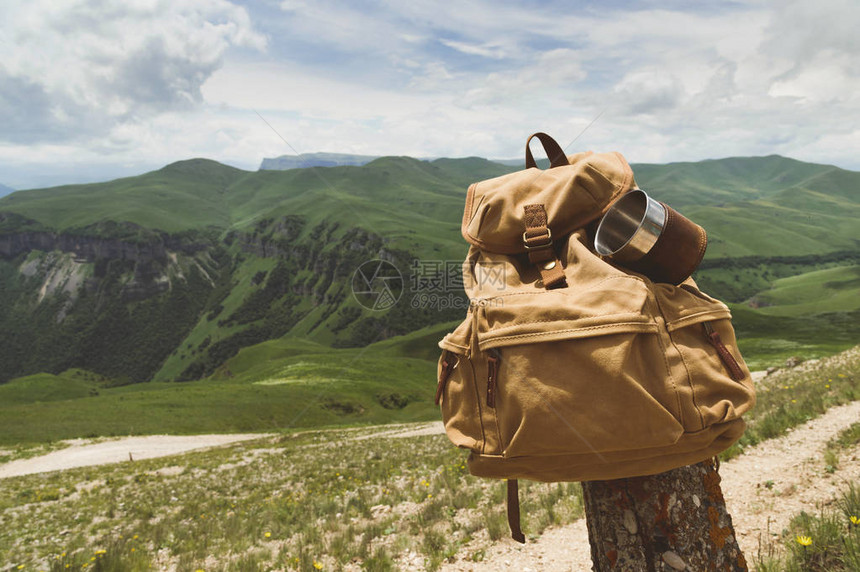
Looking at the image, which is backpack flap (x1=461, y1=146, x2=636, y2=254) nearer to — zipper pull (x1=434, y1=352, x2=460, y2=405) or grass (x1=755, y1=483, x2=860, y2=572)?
zipper pull (x1=434, y1=352, x2=460, y2=405)

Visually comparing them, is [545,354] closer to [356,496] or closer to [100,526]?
[356,496]

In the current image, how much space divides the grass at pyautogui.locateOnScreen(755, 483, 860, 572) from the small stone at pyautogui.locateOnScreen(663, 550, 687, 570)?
1189 millimetres

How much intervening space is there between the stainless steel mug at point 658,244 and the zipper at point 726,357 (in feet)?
1.35

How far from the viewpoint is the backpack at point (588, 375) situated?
2.60 m

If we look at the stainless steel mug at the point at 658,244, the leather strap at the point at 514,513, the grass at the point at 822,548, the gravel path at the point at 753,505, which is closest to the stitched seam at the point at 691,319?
the stainless steel mug at the point at 658,244

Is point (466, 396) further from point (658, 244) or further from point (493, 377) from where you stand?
point (658, 244)

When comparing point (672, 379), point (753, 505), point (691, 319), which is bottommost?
point (753, 505)

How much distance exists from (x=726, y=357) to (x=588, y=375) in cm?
101

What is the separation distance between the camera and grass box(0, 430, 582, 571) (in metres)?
6.46

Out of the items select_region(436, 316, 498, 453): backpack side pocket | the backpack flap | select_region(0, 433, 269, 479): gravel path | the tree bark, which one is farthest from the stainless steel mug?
select_region(0, 433, 269, 479): gravel path

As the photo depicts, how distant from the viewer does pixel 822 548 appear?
3893 millimetres

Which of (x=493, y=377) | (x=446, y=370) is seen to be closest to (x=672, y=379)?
(x=493, y=377)

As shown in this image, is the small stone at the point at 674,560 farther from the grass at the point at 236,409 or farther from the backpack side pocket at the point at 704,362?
the grass at the point at 236,409

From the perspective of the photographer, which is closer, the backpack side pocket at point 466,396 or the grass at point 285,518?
the backpack side pocket at point 466,396
